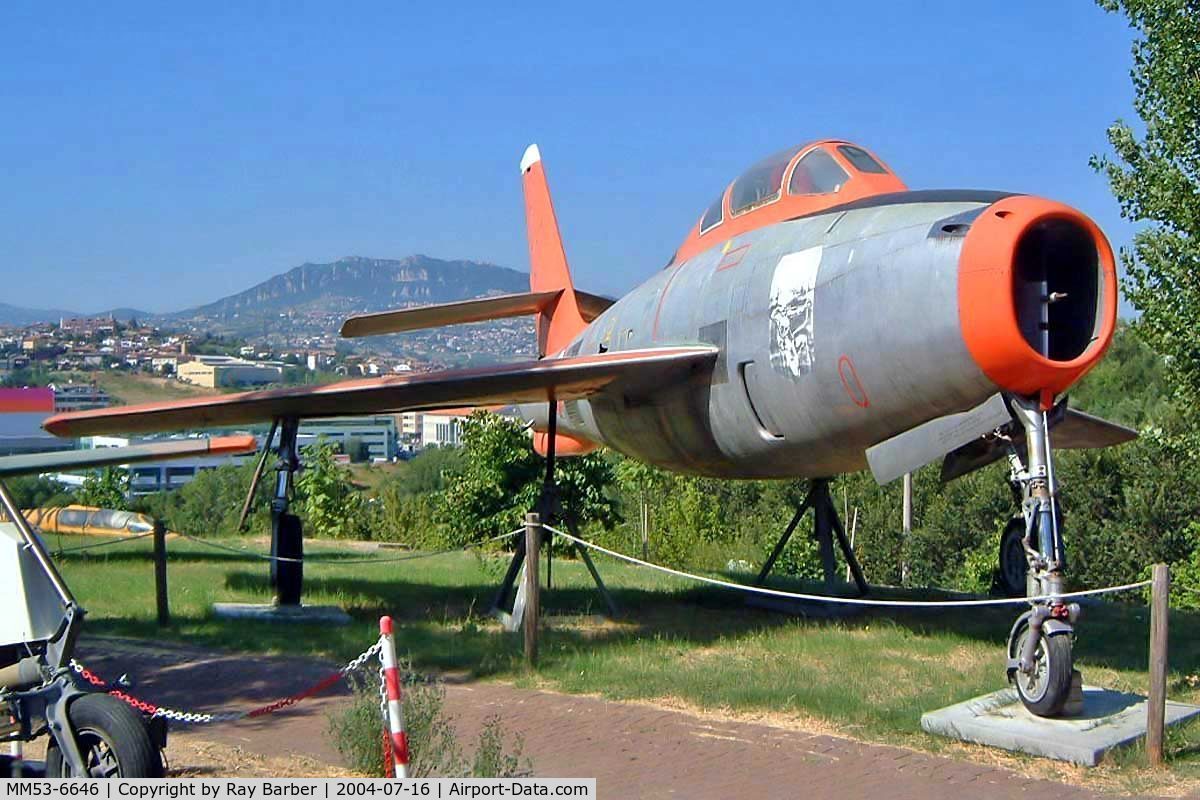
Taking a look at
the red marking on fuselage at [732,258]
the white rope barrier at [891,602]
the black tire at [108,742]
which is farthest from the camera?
the red marking on fuselage at [732,258]

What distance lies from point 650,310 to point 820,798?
6.31 metres

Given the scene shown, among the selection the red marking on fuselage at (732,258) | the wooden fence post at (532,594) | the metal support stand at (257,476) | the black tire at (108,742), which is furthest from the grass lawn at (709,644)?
the black tire at (108,742)

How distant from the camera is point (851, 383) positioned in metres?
8.66

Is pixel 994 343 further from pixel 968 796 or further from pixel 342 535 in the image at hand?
pixel 342 535

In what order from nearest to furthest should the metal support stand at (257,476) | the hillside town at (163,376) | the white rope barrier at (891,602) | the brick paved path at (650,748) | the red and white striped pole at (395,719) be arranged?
1. the red and white striped pole at (395,719)
2. the brick paved path at (650,748)
3. the white rope barrier at (891,602)
4. the metal support stand at (257,476)
5. the hillside town at (163,376)

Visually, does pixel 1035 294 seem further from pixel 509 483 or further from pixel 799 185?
pixel 509 483

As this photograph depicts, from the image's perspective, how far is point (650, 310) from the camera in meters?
11.8

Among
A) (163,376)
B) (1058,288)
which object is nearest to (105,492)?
(1058,288)

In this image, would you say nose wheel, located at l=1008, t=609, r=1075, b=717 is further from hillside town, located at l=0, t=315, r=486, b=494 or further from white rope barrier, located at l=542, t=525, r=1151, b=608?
hillside town, located at l=0, t=315, r=486, b=494

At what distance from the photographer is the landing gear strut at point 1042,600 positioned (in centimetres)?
716

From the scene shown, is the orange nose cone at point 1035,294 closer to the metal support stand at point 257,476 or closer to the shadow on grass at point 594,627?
the shadow on grass at point 594,627

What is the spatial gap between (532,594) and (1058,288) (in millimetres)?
4440

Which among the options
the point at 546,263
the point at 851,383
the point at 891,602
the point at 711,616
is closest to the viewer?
the point at 891,602

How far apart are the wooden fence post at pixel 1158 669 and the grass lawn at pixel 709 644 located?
124mm
